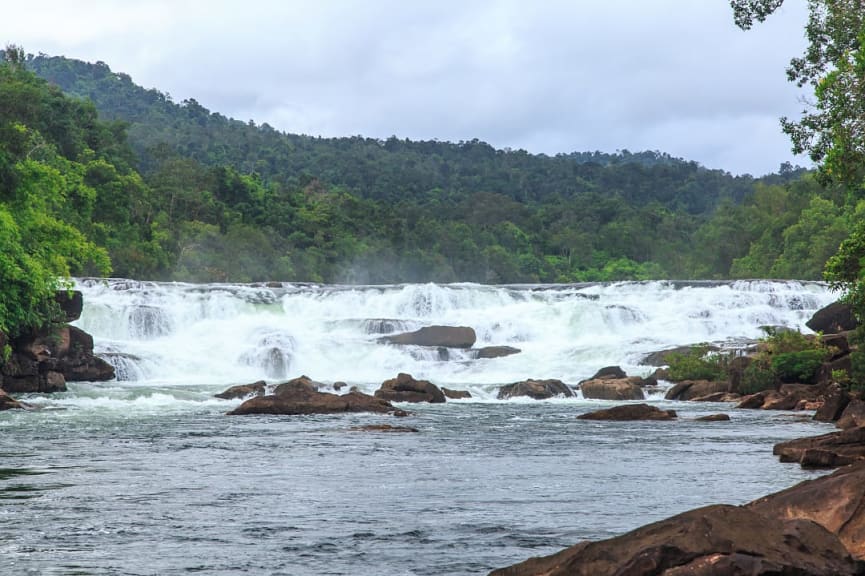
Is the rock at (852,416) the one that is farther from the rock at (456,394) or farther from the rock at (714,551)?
the rock at (714,551)

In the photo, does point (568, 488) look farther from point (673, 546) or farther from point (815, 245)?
point (815, 245)

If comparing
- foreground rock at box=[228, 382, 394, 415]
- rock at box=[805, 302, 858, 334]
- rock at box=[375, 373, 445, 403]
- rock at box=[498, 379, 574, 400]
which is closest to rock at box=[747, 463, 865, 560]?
foreground rock at box=[228, 382, 394, 415]

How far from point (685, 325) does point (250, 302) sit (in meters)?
17.4

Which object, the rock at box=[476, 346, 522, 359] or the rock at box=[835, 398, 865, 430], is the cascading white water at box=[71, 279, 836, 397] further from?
the rock at box=[835, 398, 865, 430]

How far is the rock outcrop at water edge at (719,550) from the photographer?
21.7ft

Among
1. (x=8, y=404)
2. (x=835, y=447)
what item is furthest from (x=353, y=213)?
(x=835, y=447)

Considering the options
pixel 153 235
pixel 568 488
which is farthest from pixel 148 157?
pixel 568 488

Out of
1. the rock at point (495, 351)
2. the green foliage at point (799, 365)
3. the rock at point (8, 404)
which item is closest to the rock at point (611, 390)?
the green foliage at point (799, 365)

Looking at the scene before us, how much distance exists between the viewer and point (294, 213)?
87.9 metres

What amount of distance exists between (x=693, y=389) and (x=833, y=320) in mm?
6086

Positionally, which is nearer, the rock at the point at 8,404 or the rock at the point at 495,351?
the rock at the point at 8,404

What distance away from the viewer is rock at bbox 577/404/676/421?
24.5 metres

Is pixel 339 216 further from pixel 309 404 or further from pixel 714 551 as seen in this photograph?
pixel 714 551

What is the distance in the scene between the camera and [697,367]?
120 ft
